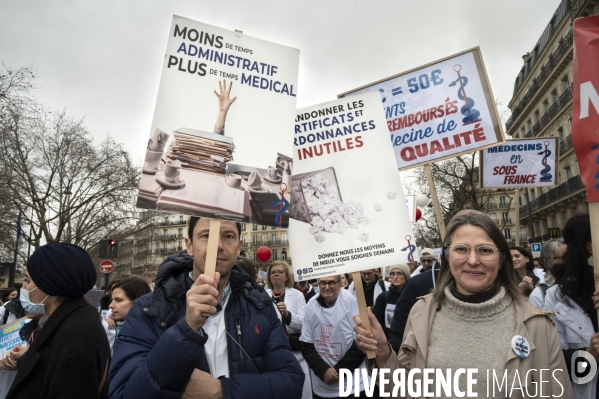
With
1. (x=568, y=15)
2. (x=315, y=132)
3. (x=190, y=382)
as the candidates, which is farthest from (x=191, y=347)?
(x=568, y=15)

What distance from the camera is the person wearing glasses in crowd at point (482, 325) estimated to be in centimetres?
216

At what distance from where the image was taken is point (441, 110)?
15.4 ft

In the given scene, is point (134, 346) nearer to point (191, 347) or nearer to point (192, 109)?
point (191, 347)

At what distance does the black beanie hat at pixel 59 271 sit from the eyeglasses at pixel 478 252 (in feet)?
6.88

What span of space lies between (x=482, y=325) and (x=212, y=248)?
1.38m

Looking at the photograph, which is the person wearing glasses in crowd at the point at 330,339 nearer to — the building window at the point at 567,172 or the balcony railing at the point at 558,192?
the balcony railing at the point at 558,192

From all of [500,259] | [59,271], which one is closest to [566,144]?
[500,259]

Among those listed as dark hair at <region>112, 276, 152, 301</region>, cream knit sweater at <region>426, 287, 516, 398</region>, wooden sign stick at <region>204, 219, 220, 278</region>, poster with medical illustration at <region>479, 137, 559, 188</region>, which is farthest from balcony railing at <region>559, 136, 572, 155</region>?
wooden sign stick at <region>204, 219, 220, 278</region>

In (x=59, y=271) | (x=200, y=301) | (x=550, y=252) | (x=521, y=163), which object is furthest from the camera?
(x=521, y=163)

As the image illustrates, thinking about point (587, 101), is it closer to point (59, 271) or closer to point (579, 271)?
point (579, 271)

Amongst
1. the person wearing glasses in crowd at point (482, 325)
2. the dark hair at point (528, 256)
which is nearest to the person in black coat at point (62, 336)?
the person wearing glasses in crowd at point (482, 325)

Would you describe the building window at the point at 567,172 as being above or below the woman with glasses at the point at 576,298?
above

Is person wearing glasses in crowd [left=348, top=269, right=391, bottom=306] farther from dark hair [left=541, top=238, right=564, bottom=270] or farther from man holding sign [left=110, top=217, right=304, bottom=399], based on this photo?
man holding sign [left=110, top=217, right=304, bottom=399]

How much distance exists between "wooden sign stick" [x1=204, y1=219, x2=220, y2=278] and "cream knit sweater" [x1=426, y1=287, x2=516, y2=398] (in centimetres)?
119
